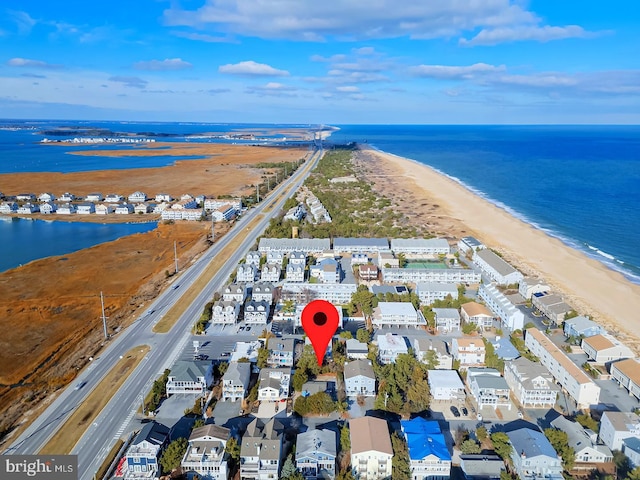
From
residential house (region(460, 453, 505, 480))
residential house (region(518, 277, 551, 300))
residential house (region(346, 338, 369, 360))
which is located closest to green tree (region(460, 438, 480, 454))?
residential house (region(460, 453, 505, 480))

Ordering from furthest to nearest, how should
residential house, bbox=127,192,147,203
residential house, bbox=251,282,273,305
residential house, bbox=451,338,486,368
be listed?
residential house, bbox=127,192,147,203
residential house, bbox=251,282,273,305
residential house, bbox=451,338,486,368

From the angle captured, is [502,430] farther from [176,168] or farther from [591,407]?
[176,168]

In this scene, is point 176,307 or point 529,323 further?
point 176,307

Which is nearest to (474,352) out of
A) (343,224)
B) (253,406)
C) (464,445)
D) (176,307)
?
(464,445)

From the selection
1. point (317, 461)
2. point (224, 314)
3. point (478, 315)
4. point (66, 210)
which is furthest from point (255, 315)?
point (66, 210)

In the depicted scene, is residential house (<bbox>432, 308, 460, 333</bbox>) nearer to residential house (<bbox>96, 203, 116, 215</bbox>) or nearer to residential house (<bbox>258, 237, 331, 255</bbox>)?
residential house (<bbox>258, 237, 331, 255</bbox>)

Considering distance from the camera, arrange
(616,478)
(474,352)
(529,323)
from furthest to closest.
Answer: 1. (529,323)
2. (474,352)
3. (616,478)

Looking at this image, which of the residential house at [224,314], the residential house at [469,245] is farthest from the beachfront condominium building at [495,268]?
the residential house at [224,314]
